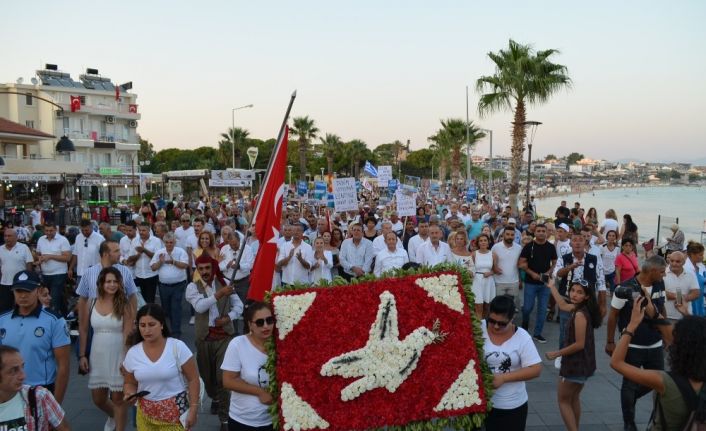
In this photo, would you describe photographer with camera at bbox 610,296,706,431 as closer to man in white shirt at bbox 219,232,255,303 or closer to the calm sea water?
man in white shirt at bbox 219,232,255,303

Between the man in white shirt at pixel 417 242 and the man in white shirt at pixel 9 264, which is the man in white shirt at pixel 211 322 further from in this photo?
the man in white shirt at pixel 9 264

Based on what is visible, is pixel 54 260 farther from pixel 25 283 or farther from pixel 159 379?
pixel 159 379

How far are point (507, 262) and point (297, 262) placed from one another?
3.36m

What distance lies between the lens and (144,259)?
9609mm

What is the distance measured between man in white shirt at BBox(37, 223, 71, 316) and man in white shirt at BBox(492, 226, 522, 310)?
23.7 ft

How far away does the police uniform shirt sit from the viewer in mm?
4277

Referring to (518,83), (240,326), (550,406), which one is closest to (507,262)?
(550,406)

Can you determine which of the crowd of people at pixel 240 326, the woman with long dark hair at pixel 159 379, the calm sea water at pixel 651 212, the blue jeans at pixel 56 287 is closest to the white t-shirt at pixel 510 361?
the crowd of people at pixel 240 326

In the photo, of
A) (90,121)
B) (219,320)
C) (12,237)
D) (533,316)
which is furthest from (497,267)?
(90,121)

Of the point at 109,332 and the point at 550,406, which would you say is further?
the point at 550,406

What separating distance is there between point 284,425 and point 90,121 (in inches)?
2507

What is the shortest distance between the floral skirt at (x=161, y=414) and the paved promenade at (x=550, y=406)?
6.05 ft

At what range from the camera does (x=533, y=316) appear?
10742mm

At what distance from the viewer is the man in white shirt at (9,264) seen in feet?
29.1
